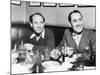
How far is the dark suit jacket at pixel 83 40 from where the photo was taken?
2270 mm

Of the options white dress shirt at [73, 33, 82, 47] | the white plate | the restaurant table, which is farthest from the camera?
white dress shirt at [73, 33, 82, 47]

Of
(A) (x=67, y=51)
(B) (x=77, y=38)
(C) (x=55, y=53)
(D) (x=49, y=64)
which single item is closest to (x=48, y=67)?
(D) (x=49, y=64)

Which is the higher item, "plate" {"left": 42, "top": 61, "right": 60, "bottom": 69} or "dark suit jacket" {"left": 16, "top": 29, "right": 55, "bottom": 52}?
"dark suit jacket" {"left": 16, "top": 29, "right": 55, "bottom": 52}

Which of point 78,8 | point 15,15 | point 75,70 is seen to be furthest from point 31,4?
point 75,70

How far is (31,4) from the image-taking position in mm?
2148

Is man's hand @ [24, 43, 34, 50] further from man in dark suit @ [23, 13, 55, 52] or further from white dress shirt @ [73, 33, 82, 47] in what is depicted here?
white dress shirt @ [73, 33, 82, 47]

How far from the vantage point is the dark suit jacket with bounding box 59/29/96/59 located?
89.4 inches

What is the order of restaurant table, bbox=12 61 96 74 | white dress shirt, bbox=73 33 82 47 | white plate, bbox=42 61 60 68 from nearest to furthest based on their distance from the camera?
restaurant table, bbox=12 61 96 74, white plate, bbox=42 61 60 68, white dress shirt, bbox=73 33 82 47

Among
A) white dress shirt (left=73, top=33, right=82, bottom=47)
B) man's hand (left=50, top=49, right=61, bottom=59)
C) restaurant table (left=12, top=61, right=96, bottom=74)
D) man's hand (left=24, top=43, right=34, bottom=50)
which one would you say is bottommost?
restaurant table (left=12, top=61, right=96, bottom=74)

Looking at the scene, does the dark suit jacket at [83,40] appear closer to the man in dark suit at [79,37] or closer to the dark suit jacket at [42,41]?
the man in dark suit at [79,37]

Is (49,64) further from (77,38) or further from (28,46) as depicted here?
(77,38)

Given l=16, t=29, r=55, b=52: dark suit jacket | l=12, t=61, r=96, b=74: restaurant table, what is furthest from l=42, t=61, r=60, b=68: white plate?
l=16, t=29, r=55, b=52: dark suit jacket
